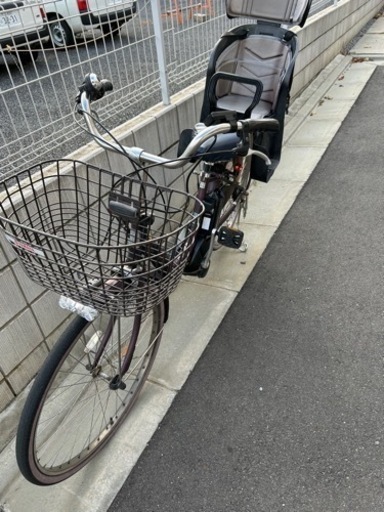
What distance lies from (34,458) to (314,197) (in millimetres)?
3181

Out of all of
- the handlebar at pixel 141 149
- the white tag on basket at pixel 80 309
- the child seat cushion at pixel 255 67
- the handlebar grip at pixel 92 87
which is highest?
the handlebar grip at pixel 92 87

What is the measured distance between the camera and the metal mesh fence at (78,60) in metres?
2.21

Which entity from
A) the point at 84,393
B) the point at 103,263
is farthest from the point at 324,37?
the point at 103,263

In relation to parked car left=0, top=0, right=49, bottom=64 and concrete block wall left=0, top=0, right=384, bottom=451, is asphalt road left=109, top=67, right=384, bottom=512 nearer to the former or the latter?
concrete block wall left=0, top=0, right=384, bottom=451

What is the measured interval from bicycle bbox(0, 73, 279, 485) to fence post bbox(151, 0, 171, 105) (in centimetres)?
60

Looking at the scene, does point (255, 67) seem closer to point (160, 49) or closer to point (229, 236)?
point (160, 49)

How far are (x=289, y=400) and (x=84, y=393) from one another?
112 cm

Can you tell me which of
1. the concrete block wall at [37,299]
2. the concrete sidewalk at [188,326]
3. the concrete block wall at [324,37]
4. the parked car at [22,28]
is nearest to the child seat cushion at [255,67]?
the concrete block wall at [37,299]

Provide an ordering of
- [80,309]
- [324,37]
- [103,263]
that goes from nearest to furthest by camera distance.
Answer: [103,263]
[80,309]
[324,37]

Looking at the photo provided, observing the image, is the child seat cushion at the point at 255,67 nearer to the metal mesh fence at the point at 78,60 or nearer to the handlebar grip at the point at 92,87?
the metal mesh fence at the point at 78,60

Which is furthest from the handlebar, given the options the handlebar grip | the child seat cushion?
the child seat cushion

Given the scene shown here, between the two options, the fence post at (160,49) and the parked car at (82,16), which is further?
the fence post at (160,49)

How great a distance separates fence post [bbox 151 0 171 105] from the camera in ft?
9.09

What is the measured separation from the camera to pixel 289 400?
2254 millimetres
